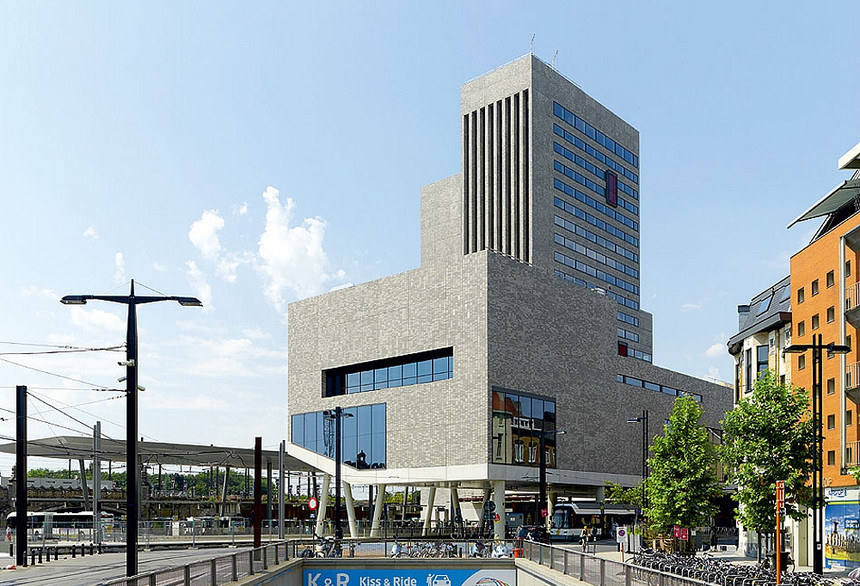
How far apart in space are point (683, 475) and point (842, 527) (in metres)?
9.00

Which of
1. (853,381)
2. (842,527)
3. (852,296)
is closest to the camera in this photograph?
(853,381)

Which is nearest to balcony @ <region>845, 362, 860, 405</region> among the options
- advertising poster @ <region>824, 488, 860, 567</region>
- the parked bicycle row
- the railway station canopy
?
advertising poster @ <region>824, 488, 860, 567</region>

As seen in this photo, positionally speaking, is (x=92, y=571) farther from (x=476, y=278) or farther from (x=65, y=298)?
(x=476, y=278)

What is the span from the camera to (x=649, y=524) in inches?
2190

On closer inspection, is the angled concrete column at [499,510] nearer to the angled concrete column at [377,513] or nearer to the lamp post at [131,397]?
the angled concrete column at [377,513]

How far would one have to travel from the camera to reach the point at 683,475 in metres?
50.3

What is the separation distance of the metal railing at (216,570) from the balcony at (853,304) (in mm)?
24221

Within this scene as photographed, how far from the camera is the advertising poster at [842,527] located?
4119 centimetres

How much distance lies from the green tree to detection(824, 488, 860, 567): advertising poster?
6.69 metres

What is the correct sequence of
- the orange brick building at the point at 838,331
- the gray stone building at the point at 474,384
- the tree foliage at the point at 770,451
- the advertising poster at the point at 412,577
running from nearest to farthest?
the tree foliage at the point at 770,451
the advertising poster at the point at 412,577
the orange brick building at the point at 838,331
the gray stone building at the point at 474,384

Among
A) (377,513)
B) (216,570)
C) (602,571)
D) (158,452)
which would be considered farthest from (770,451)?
(158,452)

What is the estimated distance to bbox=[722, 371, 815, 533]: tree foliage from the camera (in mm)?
38625

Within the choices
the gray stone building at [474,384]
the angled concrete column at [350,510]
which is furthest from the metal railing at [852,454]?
the angled concrete column at [350,510]

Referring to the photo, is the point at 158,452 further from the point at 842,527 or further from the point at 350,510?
the point at 842,527
